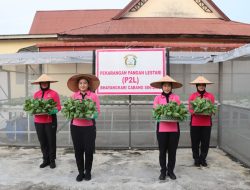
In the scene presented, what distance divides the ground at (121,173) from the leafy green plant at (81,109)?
108 cm

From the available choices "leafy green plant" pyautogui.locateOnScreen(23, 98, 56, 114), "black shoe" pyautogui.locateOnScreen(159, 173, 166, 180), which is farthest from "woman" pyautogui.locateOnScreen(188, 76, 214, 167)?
"leafy green plant" pyautogui.locateOnScreen(23, 98, 56, 114)

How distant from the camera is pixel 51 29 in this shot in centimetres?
2147

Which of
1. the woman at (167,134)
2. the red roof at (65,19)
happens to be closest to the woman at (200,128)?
the woman at (167,134)

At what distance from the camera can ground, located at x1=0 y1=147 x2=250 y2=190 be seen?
5328mm

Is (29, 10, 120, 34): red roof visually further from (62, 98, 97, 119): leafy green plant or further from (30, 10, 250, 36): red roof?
(62, 98, 97, 119): leafy green plant

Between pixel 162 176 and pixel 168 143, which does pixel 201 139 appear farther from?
pixel 162 176

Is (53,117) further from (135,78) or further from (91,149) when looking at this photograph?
(135,78)

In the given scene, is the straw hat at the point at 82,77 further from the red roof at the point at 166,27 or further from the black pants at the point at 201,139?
the red roof at the point at 166,27

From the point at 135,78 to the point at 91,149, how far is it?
8.64 ft

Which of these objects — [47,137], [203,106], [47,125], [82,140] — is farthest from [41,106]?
[203,106]

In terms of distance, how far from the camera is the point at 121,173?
19.7 ft

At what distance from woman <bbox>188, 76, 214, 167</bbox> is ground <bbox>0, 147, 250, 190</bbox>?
23 centimetres

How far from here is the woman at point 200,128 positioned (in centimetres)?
638

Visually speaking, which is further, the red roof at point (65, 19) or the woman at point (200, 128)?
the red roof at point (65, 19)
